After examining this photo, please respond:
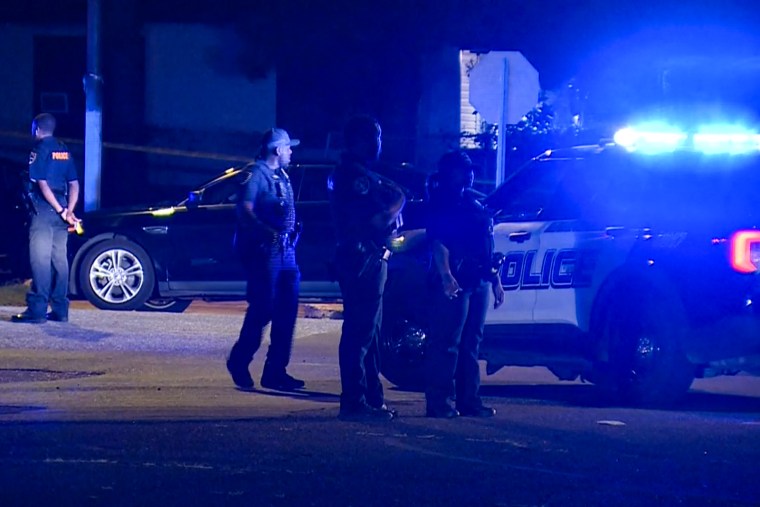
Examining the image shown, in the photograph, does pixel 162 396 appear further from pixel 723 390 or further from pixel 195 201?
pixel 195 201

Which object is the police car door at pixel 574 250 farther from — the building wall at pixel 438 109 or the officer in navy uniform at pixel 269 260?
the building wall at pixel 438 109

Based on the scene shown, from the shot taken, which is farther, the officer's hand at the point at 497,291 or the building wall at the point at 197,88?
the building wall at the point at 197,88

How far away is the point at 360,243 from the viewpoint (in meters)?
7.70

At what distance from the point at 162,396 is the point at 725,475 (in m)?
3.82

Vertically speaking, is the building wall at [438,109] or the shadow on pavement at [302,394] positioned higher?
the building wall at [438,109]

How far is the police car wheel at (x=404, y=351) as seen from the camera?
9.05 m

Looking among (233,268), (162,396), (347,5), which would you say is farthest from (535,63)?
(162,396)

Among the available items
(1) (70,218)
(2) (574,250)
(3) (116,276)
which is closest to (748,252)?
(2) (574,250)

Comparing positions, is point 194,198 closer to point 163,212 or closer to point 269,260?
point 163,212

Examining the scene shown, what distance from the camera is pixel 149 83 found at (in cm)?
2189

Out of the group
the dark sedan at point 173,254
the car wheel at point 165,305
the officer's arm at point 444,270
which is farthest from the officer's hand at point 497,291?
the car wheel at point 165,305

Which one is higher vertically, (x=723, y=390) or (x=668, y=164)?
(x=668, y=164)

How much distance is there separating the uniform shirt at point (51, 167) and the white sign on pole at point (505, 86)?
445 centimetres

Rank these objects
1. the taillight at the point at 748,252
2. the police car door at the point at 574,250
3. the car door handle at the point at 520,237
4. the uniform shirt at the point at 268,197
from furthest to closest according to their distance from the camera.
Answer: the uniform shirt at the point at 268,197 < the car door handle at the point at 520,237 < the police car door at the point at 574,250 < the taillight at the point at 748,252
